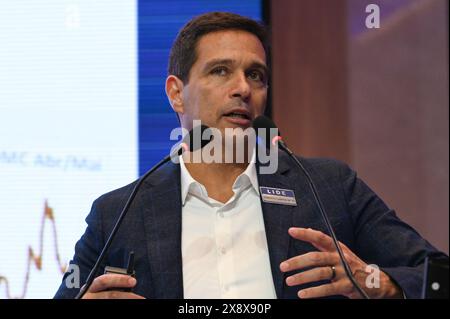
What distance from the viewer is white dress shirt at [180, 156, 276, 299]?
216 centimetres

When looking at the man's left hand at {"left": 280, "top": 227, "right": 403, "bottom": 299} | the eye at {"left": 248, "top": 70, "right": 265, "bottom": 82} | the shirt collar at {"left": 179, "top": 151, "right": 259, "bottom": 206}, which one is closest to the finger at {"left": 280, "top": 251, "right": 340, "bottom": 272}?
the man's left hand at {"left": 280, "top": 227, "right": 403, "bottom": 299}

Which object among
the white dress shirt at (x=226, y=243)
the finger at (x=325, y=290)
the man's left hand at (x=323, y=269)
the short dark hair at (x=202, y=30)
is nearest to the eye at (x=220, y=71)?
the short dark hair at (x=202, y=30)

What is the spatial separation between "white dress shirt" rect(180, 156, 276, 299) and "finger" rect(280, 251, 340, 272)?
1.38 ft

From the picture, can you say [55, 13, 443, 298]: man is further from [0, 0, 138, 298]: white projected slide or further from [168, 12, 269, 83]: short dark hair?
[0, 0, 138, 298]: white projected slide

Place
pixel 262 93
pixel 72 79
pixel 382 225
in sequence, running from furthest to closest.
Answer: pixel 72 79 < pixel 262 93 < pixel 382 225

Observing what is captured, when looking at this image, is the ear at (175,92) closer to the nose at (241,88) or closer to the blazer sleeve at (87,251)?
the nose at (241,88)

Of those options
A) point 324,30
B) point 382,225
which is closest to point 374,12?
point 324,30

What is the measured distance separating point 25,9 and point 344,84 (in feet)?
5.52

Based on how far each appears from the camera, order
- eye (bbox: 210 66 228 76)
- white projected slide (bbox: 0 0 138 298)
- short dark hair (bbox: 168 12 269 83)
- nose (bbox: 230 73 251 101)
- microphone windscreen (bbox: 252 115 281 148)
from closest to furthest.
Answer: microphone windscreen (bbox: 252 115 281 148) → nose (bbox: 230 73 251 101) → eye (bbox: 210 66 228 76) → short dark hair (bbox: 168 12 269 83) → white projected slide (bbox: 0 0 138 298)

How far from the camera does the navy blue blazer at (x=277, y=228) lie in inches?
84.0

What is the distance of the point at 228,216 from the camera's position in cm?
232

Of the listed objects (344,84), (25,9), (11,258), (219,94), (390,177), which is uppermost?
(25,9)

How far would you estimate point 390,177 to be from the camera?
151 inches
